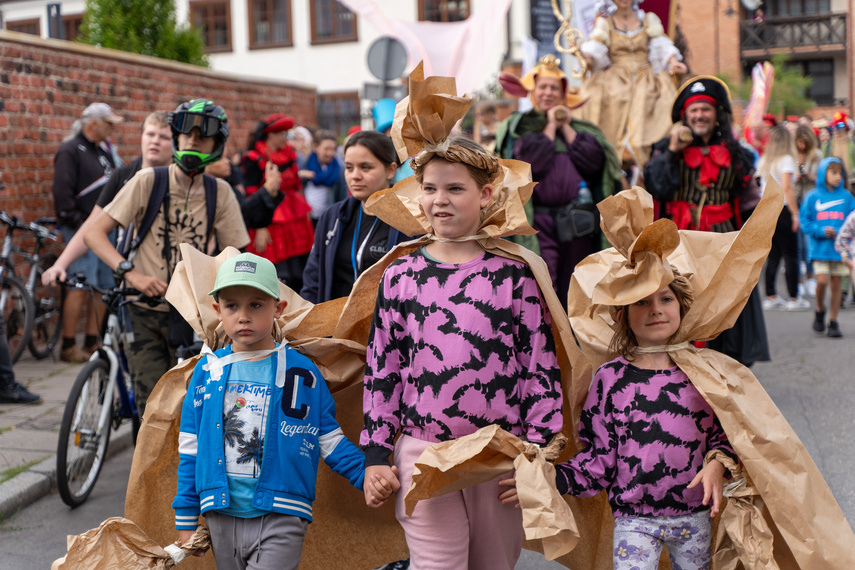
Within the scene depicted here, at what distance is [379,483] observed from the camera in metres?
2.78

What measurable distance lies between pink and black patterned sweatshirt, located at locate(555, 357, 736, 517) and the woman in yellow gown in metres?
5.35

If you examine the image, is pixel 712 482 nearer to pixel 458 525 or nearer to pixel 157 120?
pixel 458 525

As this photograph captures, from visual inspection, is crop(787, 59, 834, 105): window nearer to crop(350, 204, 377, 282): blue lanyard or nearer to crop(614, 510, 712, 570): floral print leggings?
crop(350, 204, 377, 282): blue lanyard

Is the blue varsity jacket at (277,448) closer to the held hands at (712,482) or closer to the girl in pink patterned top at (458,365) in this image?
the girl in pink patterned top at (458,365)

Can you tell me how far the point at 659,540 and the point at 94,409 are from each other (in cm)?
337

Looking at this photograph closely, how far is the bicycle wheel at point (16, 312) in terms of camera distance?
25.8 feet

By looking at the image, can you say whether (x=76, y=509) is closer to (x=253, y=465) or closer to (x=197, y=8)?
(x=253, y=465)

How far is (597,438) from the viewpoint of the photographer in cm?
297

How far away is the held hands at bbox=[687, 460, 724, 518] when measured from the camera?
2.80 meters

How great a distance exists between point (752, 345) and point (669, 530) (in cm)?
318

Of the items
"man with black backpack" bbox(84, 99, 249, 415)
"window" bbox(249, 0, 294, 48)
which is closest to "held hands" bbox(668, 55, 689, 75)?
"man with black backpack" bbox(84, 99, 249, 415)

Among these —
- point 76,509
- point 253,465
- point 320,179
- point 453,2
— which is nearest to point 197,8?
point 453,2

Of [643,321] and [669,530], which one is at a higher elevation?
[643,321]

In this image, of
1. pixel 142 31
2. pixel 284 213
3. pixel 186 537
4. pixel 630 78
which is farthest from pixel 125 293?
pixel 142 31
